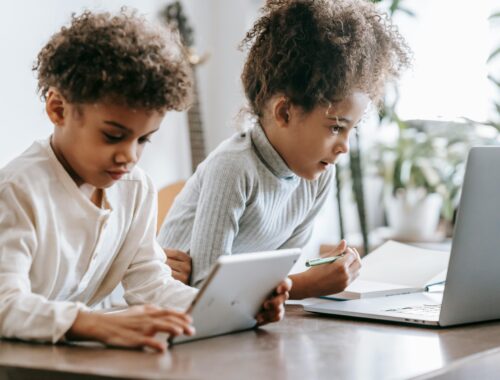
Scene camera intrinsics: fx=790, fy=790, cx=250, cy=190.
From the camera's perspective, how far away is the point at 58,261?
1125 mm

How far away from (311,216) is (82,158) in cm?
75

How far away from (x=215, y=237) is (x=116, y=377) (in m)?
0.67

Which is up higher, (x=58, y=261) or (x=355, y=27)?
(x=355, y=27)

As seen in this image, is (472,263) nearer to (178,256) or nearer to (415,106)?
(178,256)

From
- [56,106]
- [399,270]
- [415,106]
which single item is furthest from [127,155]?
[415,106]

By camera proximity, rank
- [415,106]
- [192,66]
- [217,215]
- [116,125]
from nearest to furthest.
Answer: [116,125], [217,215], [192,66], [415,106]

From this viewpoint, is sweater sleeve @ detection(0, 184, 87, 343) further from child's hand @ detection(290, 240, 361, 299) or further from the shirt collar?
the shirt collar

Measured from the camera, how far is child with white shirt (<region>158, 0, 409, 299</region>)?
146cm

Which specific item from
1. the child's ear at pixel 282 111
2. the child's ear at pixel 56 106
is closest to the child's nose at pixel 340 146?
the child's ear at pixel 282 111

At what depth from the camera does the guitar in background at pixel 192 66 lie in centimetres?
292

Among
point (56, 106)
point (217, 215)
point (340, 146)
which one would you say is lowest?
point (217, 215)

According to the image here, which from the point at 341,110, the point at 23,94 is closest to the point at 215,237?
the point at 341,110

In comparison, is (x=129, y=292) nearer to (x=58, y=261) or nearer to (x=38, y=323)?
(x=58, y=261)

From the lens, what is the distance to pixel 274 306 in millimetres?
1124
